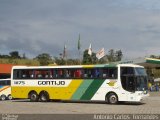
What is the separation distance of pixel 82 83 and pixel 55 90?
2.43 m

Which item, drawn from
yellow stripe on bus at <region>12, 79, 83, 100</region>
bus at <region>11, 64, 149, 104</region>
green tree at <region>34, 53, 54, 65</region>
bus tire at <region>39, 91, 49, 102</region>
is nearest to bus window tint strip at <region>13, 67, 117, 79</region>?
bus at <region>11, 64, 149, 104</region>

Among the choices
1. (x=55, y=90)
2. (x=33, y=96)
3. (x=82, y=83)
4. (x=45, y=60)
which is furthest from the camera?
(x=45, y=60)

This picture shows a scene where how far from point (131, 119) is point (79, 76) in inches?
502

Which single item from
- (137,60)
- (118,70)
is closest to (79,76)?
(118,70)

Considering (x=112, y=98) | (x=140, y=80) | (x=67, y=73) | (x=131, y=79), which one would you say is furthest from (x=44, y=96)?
(x=140, y=80)

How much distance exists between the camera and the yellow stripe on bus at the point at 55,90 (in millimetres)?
28469

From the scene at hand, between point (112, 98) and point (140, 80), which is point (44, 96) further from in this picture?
point (140, 80)

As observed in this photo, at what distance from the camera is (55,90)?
1155 inches

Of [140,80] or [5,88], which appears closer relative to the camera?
[140,80]

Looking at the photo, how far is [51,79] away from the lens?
29.3 meters

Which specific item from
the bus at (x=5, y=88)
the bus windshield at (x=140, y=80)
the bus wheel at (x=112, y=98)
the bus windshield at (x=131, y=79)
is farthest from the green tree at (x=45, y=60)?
the bus windshield at (x=131, y=79)

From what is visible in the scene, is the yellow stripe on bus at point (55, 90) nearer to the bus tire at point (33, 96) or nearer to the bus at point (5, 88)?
the bus tire at point (33, 96)

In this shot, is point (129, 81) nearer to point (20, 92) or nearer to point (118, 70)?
point (118, 70)

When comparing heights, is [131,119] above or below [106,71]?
below
